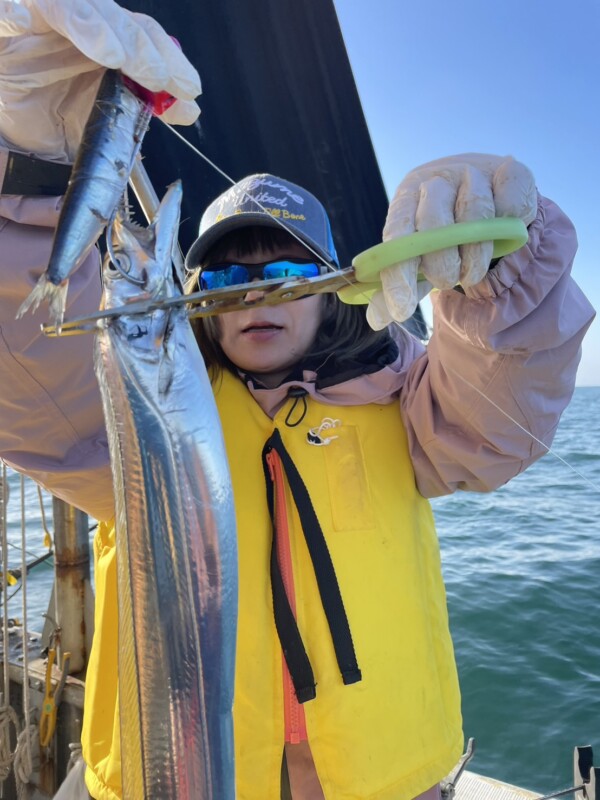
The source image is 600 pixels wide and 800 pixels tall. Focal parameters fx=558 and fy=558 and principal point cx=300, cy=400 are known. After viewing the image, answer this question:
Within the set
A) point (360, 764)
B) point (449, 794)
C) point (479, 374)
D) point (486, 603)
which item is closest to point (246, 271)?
point (479, 374)

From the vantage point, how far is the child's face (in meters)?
1.85

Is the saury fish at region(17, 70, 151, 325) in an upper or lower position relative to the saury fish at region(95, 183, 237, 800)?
upper

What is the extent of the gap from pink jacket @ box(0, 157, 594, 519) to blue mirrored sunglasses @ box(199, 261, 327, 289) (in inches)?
15.4

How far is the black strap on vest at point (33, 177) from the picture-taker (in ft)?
4.47

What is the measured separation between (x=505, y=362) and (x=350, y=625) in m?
0.84

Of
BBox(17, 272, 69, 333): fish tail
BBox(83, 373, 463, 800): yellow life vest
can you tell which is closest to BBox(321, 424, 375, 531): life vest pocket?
BBox(83, 373, 463, 800): yellow life vest

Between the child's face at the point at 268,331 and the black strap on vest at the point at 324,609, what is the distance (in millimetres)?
472

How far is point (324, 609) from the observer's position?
1555mm

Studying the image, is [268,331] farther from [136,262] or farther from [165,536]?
[165,536]

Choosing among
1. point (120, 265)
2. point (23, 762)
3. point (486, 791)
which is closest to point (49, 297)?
point (120, 265)

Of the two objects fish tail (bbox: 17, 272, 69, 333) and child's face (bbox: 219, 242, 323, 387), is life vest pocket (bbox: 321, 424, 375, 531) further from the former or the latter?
fish tail (bbox: 17, 272, 69, 333)

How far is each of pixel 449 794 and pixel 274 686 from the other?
145 centimetres

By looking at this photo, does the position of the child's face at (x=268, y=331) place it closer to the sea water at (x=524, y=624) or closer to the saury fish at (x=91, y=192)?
the saury fish at (x=91, y=192)

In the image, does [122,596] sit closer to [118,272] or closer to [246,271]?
[118,272]
